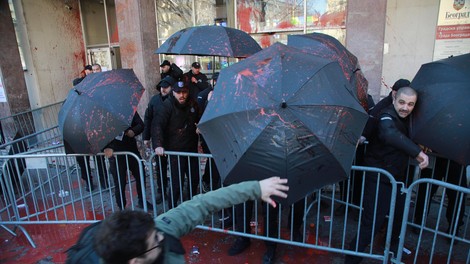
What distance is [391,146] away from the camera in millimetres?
3461

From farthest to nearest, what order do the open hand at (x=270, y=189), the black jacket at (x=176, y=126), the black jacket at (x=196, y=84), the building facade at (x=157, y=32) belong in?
the black jacket at (x=196, y=84) → the building facade at (x=157, y=32) → the black jacket at (x=176, y=126) → the open hand at (x=270, y=189)

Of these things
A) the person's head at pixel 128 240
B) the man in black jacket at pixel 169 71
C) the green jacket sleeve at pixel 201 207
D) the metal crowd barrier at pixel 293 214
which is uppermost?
the man in black jacket at pixel 169 71

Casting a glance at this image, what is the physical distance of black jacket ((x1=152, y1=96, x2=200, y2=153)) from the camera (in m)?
4.64

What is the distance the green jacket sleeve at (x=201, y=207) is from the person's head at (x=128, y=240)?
0.40 meters

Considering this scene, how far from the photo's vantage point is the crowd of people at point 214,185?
151 cm

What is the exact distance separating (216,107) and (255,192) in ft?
2.82

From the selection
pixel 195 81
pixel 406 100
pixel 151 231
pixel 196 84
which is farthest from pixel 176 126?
pixel 151 231

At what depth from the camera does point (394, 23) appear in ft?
23.9

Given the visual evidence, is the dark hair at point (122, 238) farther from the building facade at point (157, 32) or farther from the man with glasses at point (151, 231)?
the building facade at point (157, 32)

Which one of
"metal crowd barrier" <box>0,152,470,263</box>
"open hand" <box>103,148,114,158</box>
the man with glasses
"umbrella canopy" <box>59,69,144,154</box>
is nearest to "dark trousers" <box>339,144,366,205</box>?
"metal crowd barrier" <box>0,152,470,263</box>

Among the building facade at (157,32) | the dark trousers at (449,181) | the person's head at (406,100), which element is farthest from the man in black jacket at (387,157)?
the building facade at (157,32)

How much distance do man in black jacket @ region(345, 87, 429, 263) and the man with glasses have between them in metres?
1.94

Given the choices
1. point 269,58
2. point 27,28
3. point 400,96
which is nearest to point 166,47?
point 269,58

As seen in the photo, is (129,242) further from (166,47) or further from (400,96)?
(166,47)
